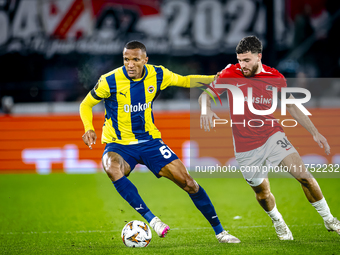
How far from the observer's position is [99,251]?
4.66 m

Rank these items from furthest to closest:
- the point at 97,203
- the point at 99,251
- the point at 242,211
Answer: the point at 97,203 < the point at 242,211 < the point at 99,251

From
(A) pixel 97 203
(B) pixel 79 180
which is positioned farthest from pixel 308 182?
(B) pixel 79 180

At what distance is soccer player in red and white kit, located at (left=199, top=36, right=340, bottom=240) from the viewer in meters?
4.87

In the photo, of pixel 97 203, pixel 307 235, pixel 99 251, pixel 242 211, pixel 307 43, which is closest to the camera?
pixel 99 251

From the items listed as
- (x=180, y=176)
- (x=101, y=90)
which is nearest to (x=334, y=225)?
(x=180, y=176)

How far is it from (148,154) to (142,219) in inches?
71.7

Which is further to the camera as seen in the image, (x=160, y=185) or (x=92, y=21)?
(x=92, y=21)

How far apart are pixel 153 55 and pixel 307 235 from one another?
30.2ft

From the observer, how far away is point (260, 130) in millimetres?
5098

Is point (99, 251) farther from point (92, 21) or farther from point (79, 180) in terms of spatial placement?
point (92, 21)

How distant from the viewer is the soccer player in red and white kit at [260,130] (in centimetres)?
487

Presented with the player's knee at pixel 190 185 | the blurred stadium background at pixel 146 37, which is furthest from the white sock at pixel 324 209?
the blurred stadium background at pixel 146 37

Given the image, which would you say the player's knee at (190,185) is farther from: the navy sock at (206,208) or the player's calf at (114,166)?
the player's calf at (114,166)

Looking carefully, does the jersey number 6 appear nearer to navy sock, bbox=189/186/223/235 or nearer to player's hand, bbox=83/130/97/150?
navy sock, bbox=189/186/223/235
